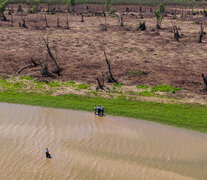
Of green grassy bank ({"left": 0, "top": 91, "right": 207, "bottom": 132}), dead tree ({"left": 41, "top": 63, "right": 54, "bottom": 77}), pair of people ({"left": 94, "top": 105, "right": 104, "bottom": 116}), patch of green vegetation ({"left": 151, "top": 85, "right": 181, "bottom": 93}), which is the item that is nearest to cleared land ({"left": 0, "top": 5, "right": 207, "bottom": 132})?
green grassy bank ({"left": 0, "top": 91, "right": 207, "bottom": 132})

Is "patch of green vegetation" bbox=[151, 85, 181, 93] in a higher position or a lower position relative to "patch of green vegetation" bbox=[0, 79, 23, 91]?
higher

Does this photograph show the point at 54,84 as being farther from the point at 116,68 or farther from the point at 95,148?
the point at 95,148

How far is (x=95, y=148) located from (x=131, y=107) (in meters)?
7.55

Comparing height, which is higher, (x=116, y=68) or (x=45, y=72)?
(x=116, y=68)

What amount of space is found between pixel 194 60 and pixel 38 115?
23676 millimetres

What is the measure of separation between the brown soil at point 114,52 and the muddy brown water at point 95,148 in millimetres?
8990

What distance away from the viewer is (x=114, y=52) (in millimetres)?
39719

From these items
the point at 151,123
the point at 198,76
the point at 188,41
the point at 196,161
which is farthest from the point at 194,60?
the point at 196,161

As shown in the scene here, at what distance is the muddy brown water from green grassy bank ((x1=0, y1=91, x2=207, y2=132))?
1.03m

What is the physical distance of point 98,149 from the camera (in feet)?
61.5

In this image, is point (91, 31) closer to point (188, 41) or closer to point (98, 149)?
point (188, 41)

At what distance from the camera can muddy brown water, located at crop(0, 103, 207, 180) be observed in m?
16.3

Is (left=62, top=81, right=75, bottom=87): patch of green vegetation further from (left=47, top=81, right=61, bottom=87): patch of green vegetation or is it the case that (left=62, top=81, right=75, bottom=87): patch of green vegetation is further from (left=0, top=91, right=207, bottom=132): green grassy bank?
(left=0, top=91, right=207, bottom=132): green grassy bank

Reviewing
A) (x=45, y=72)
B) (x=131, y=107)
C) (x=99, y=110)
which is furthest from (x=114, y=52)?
(x=99, y=110)
